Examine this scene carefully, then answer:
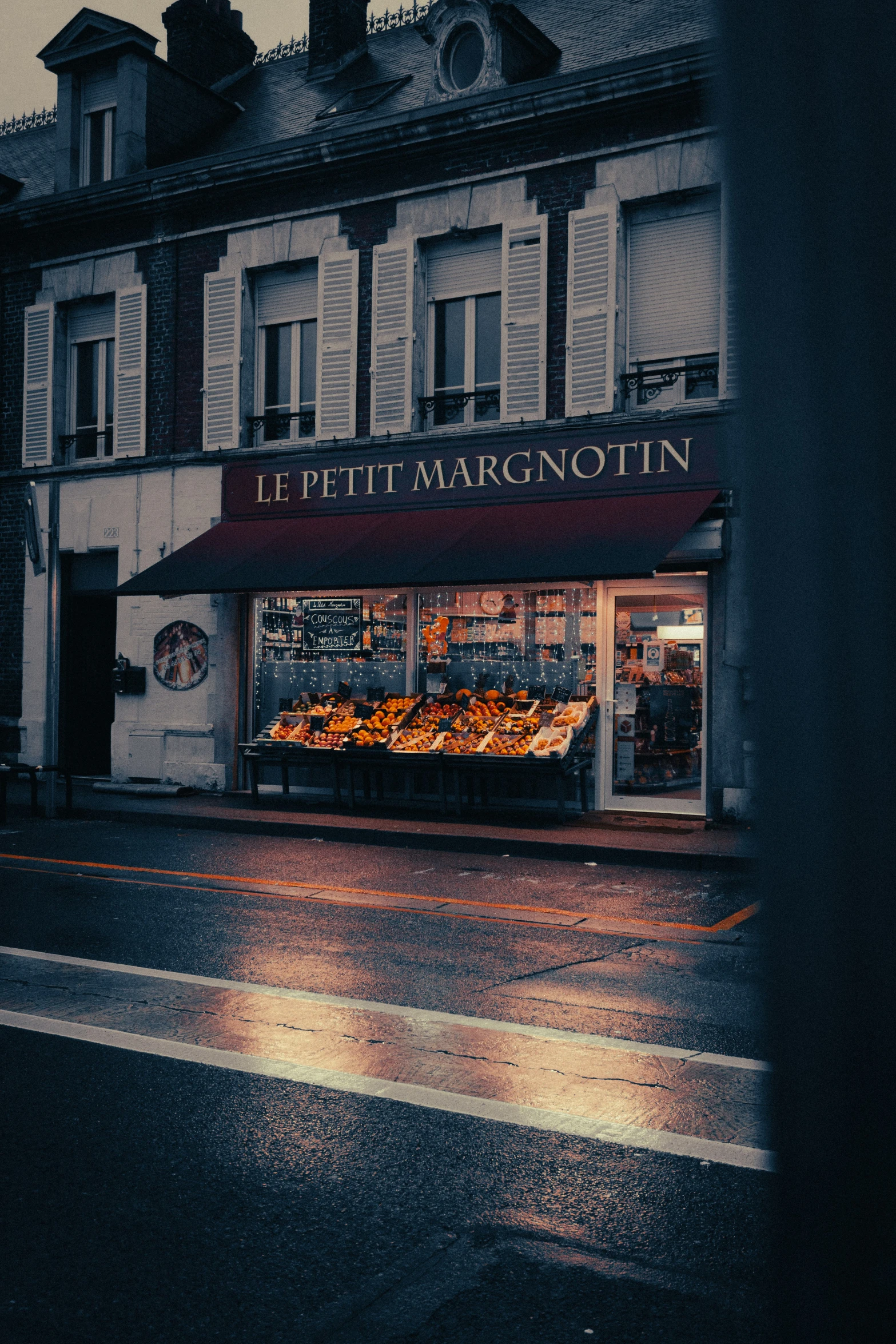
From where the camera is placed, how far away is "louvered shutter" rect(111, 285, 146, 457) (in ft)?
54.7

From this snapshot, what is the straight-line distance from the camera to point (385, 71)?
17.6 meters

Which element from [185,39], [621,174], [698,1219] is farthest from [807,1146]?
[185,39]

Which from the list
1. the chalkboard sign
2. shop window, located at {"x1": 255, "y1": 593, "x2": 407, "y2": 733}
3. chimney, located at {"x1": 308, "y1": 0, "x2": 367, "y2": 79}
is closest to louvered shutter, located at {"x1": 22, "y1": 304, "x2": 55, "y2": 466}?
shop window, located at {"x1": 255, "y1": 593, "x2": 407, "y2": 733}

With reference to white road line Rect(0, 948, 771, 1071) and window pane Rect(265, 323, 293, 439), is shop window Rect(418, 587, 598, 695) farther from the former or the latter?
white road line Rect(0, 948, 771, 1071)

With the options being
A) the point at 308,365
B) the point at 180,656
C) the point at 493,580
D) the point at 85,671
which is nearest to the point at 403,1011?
A: the point at 493,580

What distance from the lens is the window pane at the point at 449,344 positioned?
14.9 m

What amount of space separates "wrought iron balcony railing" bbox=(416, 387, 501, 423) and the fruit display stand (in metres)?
3.78

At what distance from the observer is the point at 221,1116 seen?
4301mm

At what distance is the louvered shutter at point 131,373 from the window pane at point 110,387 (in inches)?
16.4

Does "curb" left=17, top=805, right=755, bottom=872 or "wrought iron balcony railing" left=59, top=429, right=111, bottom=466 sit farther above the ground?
"wrought iron balcony railing" left=59, top=429, right=111, bottom=466

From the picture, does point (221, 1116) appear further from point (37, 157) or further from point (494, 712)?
point (37, 157)

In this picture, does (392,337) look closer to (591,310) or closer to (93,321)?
(591,310)

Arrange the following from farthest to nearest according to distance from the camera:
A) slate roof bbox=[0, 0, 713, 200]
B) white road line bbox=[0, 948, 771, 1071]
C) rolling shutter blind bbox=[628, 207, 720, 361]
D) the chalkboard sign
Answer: the chalkboard sign, slate roof bbox=[0, 0, 713, 200], rolling shutter blind bbox=[628, 207, 720, 361], white road line bbox=[0, 948, 771, 1071]

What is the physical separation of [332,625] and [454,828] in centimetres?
400
